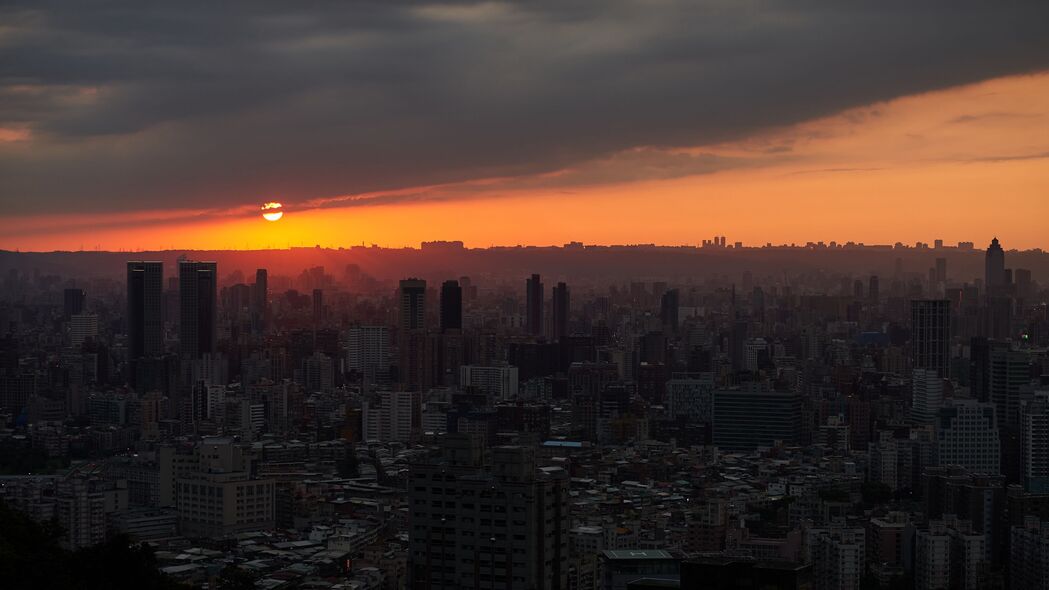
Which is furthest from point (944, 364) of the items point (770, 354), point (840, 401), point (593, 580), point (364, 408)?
point (593, 580)

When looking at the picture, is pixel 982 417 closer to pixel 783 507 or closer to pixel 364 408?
pixel 783 507

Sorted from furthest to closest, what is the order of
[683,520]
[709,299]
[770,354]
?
[709,299], [770,354], [683,520]

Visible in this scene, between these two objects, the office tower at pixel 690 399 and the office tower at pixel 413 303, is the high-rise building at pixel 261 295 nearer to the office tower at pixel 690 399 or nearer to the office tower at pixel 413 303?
the office tower at pixel 413 303

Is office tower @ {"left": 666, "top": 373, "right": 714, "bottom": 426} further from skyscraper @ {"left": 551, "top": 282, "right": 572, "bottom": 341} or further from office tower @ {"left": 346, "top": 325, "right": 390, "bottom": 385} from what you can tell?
skyscraper @ {"left": 551, "top": 282, "right": 572, "bottom": 341}

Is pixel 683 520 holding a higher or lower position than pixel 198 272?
lower

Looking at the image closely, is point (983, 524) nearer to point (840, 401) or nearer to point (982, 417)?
point (982, 417)

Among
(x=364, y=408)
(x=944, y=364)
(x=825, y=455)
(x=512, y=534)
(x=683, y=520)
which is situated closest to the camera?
(x=512, y=534)

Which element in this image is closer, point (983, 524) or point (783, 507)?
point (983, 524)
